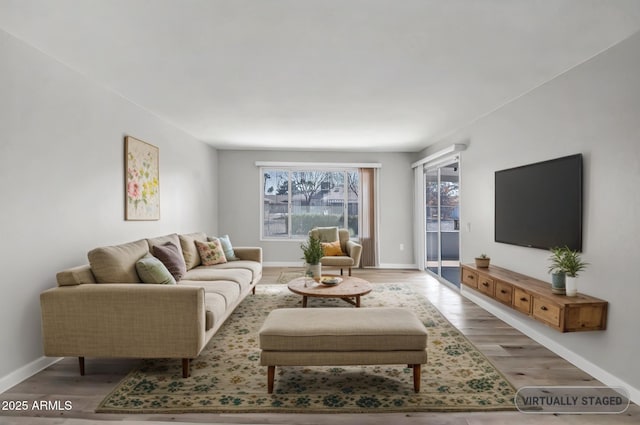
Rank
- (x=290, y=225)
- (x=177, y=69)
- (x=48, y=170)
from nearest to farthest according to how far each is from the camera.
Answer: (x=48, y=170) < (x=177, y=69) < (x=290, y=225)

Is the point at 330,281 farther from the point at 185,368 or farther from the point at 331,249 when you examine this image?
the point at 331,249

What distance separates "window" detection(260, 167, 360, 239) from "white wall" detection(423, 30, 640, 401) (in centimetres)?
402

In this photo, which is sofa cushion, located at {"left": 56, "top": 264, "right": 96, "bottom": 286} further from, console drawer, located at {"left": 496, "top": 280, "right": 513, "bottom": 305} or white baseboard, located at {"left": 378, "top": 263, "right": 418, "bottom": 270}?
white baseboard, located at {"left": 378, "top": 263, "right": 418, "bottom": 270}

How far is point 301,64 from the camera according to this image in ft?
9.41

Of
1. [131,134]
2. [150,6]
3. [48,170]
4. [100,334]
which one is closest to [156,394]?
[100,334]

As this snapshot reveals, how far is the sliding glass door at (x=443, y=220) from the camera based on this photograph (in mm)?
5859

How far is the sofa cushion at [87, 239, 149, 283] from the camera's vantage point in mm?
2773

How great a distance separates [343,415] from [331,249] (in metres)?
4.11

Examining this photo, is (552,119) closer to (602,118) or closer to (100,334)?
(602,118)

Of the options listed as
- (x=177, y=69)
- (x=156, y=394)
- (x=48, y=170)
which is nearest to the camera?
(x=156, y=394)

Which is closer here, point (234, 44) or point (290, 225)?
point (234, 44)

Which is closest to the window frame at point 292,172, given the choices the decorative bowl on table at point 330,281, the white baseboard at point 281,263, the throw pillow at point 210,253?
the white baseboard at point 281,263

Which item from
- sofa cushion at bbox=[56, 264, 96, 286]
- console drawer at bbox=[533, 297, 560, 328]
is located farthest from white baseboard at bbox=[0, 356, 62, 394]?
console drawer at bbox=[533, 297, 560, 328]

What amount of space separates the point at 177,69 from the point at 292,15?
4.33ft
